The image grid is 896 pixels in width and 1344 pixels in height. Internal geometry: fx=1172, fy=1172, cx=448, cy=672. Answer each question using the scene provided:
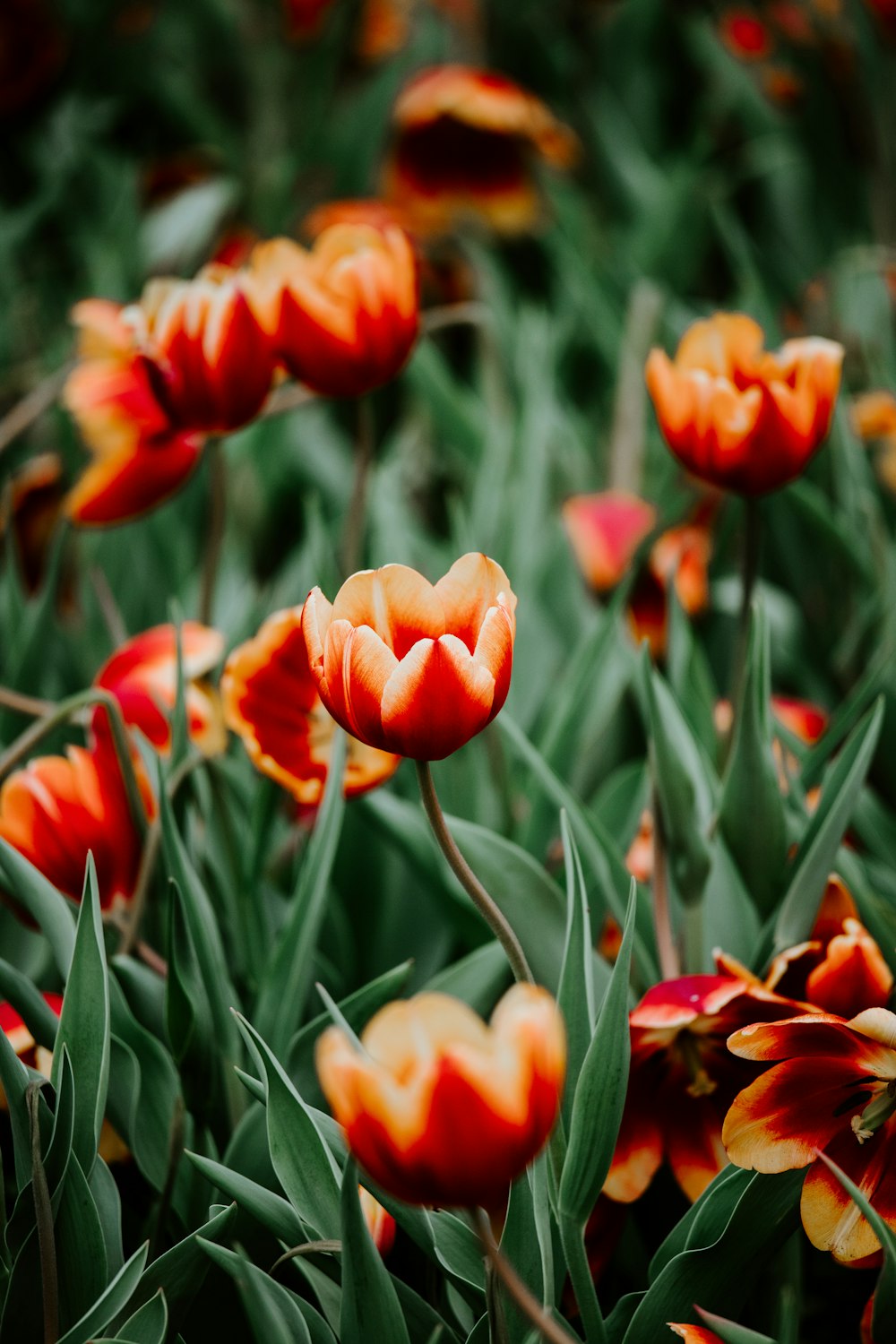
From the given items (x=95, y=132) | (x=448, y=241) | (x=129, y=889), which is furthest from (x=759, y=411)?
(x=95, y=132)

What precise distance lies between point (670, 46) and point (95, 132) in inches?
33.7

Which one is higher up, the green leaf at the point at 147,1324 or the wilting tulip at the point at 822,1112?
the green leaf at the point at 147,1324

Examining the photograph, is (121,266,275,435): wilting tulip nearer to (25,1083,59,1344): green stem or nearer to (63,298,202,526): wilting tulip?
(63,298,202,526): wilting tulip

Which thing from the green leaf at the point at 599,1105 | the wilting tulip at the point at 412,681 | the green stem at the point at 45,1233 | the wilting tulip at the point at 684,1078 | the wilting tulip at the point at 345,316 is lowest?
the wilting tulip at the point at 684,1078

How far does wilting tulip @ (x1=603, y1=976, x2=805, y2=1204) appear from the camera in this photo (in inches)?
18.3

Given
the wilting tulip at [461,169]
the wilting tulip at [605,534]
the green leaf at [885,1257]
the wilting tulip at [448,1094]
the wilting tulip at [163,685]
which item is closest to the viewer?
the wilting tulip at [448,1094]

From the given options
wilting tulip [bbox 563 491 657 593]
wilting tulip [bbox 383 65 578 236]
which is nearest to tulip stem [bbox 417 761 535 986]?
wilting tulip [bbox 563 491 657 593]

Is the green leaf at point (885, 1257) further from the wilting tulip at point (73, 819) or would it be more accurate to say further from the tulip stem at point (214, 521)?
the tulip stem at point (214, 521)

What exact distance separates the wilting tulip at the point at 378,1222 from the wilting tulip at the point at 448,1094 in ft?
0.53

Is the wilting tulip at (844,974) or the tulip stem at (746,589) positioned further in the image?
the tulip stem at (746,589)

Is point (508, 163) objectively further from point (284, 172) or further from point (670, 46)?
point (670, 46)

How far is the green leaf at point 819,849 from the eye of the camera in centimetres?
52

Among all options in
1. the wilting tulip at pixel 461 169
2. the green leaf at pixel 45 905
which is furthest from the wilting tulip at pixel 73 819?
the wilting tulip at pixel 461 169

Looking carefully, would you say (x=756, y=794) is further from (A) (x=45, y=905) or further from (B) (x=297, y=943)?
(A) (x=45, y=905)
